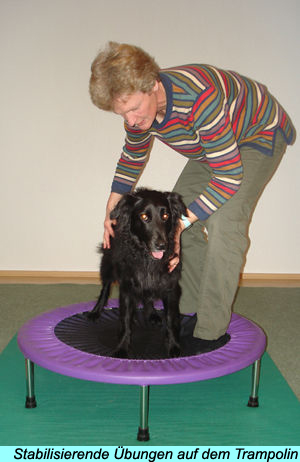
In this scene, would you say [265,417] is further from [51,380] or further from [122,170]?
[122,170]

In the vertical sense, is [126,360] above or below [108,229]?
below

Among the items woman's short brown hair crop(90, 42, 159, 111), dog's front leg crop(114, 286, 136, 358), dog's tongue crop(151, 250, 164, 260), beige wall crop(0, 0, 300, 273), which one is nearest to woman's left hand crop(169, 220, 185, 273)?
dog's tongue crop(151, 250, 164, 260)

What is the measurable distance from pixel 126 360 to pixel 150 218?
0.64 meters

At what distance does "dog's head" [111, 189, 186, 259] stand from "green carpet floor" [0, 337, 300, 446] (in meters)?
0.70

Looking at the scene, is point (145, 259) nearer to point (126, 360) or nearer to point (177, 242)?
point (177, 242)

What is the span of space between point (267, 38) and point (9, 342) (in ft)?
11.6

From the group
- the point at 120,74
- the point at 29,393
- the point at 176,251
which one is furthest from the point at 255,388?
the point at 120,74

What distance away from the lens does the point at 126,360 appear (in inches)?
73.8

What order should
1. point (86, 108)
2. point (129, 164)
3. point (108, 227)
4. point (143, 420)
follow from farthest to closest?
1. point (86, 108)
2. point (129, 164)
3. point (108, 227)
4. point (143, 420)

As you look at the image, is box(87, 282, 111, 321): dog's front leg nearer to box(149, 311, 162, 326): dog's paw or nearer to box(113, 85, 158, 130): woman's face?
box(149, 311, 162, 326): dog's paw

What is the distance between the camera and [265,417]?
1.93 metres

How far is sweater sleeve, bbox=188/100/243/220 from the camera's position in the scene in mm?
1883

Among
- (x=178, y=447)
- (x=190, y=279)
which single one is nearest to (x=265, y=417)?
(x=178, y=447)

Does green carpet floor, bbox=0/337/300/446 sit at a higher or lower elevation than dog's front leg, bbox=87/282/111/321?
lower
